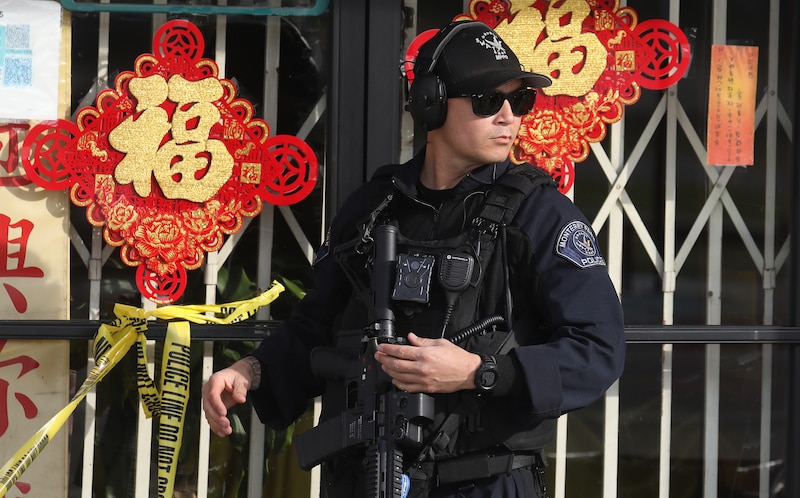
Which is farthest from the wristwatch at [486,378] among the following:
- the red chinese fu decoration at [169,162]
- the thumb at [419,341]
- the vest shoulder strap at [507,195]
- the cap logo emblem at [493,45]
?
the red chinese fu decoration at [169,162]

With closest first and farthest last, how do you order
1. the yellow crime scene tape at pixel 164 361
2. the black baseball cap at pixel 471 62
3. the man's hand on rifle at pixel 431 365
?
the man's hand on rifle at pixel 431 365, the black baseball cap at pixel 471 62, the yellow crime scene tape at pixel 164 361

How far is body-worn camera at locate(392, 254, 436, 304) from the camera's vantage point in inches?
104

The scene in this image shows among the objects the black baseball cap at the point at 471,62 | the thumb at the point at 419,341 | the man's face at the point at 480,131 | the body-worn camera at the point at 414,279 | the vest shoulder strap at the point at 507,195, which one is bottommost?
the thumb at the point at 419,341

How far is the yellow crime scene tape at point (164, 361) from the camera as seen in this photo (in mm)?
3602

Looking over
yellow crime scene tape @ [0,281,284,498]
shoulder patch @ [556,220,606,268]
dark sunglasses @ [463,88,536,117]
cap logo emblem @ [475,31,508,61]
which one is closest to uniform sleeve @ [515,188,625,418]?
shoulder patch @ [556,220,606,268]

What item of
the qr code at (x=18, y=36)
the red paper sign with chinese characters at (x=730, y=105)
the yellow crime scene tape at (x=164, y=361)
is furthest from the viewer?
the red paper sign with chinese characters at (x=730, y=105)

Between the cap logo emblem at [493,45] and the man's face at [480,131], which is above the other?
the cap logo emblem at [493,45]

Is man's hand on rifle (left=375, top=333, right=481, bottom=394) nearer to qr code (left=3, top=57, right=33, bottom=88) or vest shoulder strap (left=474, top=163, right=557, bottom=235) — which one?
vest shoulder strap (left=474, top=163, right=557, bottom=235)

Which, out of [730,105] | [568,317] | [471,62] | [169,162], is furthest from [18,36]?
[730,105]

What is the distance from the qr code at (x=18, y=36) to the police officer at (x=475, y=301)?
1.55 m

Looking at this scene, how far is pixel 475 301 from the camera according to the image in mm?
2660

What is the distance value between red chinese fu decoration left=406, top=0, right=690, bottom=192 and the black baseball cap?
0.99 meters

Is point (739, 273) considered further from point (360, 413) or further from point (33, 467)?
point (33, 467)

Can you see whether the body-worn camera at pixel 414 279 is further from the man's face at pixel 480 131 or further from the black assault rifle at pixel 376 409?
the man's face at pixel 480 131
